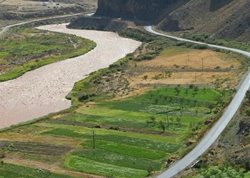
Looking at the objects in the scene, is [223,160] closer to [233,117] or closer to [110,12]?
[233,117]

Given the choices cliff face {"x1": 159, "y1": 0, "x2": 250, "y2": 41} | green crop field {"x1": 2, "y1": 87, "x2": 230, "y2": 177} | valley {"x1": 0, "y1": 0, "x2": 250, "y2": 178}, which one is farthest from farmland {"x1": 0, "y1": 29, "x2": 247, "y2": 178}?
cliff face {"x1": 159, "y1": 0, "x2": 250, "y2": 41}

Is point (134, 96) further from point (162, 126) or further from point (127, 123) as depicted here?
point (162, 126)

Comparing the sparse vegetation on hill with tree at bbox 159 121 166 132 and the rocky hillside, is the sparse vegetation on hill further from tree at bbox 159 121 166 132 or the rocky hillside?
tree at bbox 159 121 166 132

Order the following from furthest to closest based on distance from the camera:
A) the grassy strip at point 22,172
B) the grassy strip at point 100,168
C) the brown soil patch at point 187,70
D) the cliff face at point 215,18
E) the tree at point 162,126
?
the cliff face at point 215,18 < the brown soil patch at point 187,70 < the tree at point 162,126 < the grassy strip at point 22,172 < the grassy strip at point 100,168

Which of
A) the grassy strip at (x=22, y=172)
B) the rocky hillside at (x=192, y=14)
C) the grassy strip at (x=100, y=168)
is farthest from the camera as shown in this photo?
the rocky hillside at (x=192, y=14)

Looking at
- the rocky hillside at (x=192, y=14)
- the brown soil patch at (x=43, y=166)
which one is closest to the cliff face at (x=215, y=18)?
the rocky hillside at (x=192, y=14)

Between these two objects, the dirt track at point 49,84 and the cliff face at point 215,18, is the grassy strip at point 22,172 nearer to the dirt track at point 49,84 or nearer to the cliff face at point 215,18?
the dirt track at point 49,84

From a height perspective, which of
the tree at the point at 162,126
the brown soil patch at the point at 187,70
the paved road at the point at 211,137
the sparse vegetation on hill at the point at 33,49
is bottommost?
the sparse vegetation on hill at the point at 33,49
